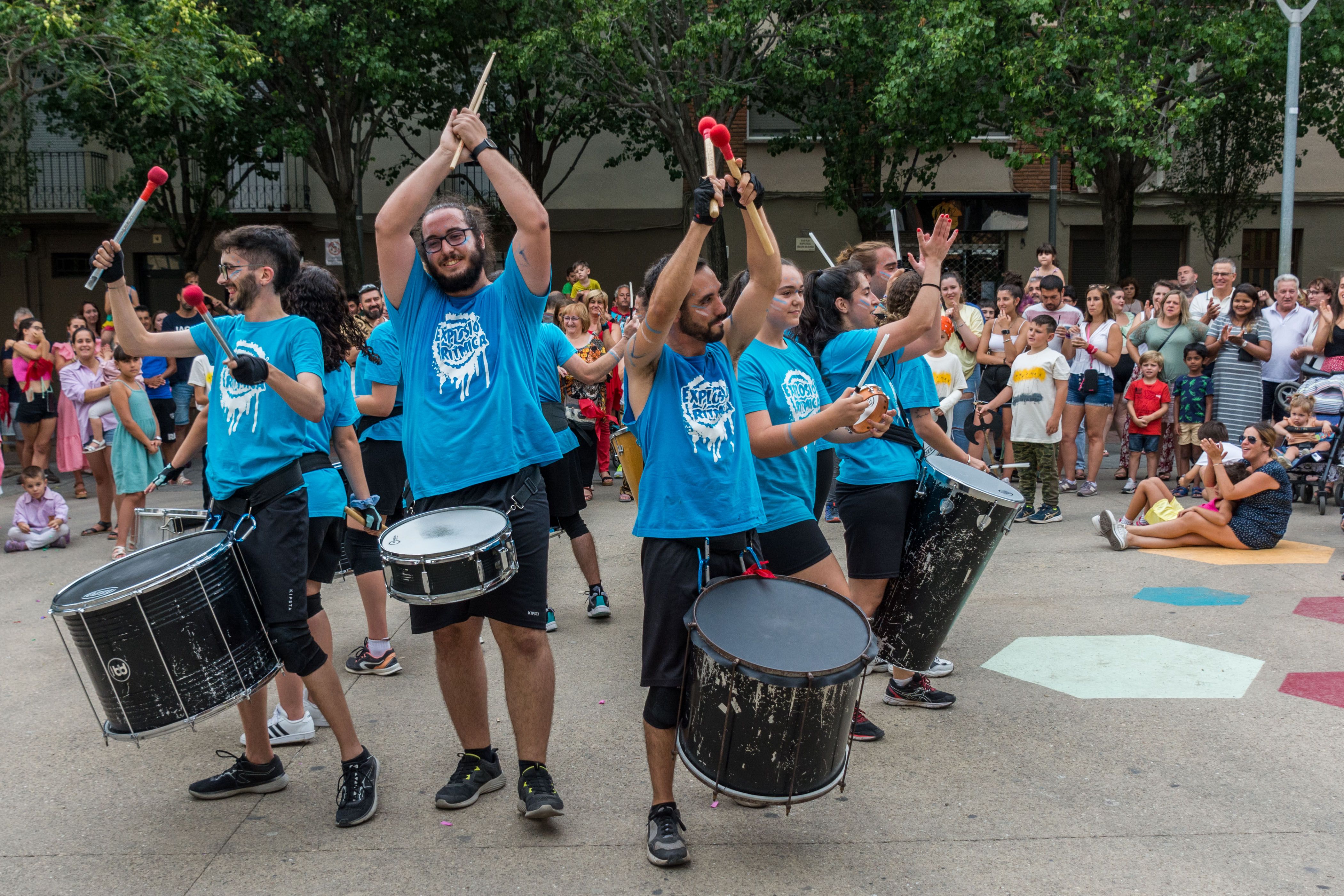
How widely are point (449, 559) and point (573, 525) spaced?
110 inches

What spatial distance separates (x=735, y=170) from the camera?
3070 millimetres

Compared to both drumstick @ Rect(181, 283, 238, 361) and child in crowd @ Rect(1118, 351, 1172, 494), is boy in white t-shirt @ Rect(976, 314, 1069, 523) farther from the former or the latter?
drumstick @ Rect(181, 283, 238, 361)

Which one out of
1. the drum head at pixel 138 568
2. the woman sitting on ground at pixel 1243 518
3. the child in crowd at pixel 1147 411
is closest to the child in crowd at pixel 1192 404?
the child in crowd at pixel 1147 411

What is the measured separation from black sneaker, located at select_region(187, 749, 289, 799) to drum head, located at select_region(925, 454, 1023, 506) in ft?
8.58

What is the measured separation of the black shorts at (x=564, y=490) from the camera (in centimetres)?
567

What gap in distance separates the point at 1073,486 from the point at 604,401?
4313 mm

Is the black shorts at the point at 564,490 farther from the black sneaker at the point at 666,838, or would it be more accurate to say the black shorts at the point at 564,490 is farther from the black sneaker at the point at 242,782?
the black sneaker at the point at 666,838

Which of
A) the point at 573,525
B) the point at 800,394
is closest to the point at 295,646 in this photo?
the point at 800,394

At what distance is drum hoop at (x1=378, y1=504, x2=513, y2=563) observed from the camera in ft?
10.6

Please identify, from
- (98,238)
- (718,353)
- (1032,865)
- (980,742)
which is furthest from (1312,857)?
(98,238)

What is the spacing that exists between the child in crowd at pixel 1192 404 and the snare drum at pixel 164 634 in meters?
8.80

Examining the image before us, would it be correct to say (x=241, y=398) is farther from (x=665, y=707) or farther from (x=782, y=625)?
(x=782, y=625)

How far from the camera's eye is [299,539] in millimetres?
3764

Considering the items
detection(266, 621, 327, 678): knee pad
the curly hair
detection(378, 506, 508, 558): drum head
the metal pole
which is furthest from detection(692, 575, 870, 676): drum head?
the metal pole
